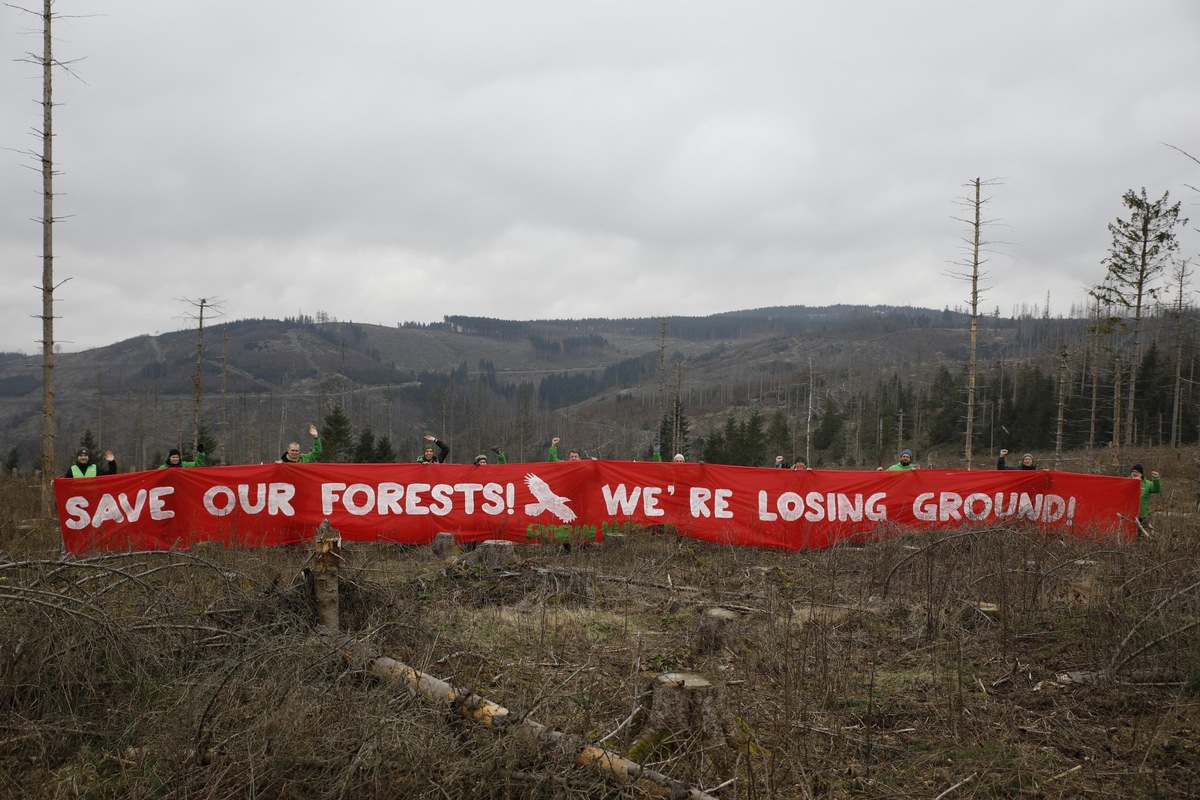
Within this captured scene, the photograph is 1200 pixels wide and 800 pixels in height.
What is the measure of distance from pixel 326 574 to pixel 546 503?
6.56 m

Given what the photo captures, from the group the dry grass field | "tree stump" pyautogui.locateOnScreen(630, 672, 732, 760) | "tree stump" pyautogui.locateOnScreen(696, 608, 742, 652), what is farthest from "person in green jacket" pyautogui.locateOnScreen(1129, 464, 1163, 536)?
"tree stump" pyautogui.locateOnScreen(630, 672, 732, 760)

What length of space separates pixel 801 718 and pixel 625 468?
308 inches

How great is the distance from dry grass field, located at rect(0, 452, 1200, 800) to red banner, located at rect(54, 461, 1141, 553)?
12.5ft

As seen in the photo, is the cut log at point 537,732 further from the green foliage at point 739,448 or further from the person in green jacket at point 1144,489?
the green foliage at point 739,448

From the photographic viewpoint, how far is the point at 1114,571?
879cm

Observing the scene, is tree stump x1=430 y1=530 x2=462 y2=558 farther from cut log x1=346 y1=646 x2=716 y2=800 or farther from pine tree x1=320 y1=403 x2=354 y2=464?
pine tree x1=320 y1=403 x2=354 y2=464

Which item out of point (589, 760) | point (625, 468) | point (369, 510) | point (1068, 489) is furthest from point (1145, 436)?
point (589, 760)

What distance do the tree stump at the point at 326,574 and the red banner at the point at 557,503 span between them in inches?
228

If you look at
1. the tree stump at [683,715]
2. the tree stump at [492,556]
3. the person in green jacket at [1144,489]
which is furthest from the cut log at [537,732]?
the person in green jacket at [1144,489]

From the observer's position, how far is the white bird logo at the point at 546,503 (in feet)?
42.0

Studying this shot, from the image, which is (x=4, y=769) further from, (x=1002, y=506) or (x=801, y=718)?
(x=1002, y=506)

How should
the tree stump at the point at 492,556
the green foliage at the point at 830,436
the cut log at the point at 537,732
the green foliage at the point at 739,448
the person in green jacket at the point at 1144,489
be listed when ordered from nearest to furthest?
the cut log at the point at 537,732 → the tree stump at the point at 492,556 → the person in green jacket at the point at 1144,489 → the green foliage at the point at 739,448 → the green foliage at the point at 830,436

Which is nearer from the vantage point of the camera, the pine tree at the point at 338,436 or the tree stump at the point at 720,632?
the tree stump at the point at 720,632

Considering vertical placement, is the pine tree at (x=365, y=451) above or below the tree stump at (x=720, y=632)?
below
